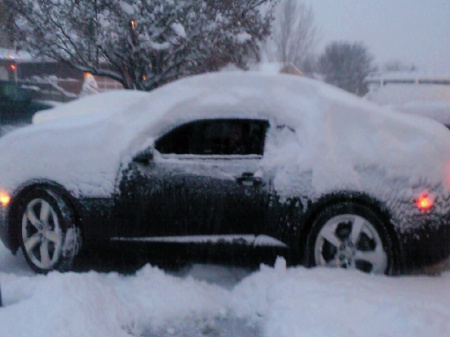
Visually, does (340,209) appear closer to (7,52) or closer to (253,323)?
(253,323)

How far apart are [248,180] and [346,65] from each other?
3831cm

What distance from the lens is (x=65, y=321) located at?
3143mm

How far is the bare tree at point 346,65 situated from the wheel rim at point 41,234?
3333cm

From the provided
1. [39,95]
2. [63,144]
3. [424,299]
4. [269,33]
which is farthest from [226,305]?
[39,95]

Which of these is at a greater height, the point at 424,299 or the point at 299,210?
the point at 299,210

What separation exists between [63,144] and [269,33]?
27.6 ft

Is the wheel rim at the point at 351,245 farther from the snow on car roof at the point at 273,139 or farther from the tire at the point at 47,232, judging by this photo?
the tire at the point at 47,232

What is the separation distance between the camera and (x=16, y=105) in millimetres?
16375

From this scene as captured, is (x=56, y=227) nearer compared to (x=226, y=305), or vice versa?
(x=226, y=305)

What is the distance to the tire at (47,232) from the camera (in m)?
4.20

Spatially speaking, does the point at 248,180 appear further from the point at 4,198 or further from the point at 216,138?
the point at 4,198

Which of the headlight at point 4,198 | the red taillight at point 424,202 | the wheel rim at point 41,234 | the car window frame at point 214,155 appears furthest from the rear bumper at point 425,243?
the headlight at point 4,198

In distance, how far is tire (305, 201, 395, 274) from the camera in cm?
393

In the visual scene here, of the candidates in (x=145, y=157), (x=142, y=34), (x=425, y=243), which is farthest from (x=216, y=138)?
(x=142, y=34)
